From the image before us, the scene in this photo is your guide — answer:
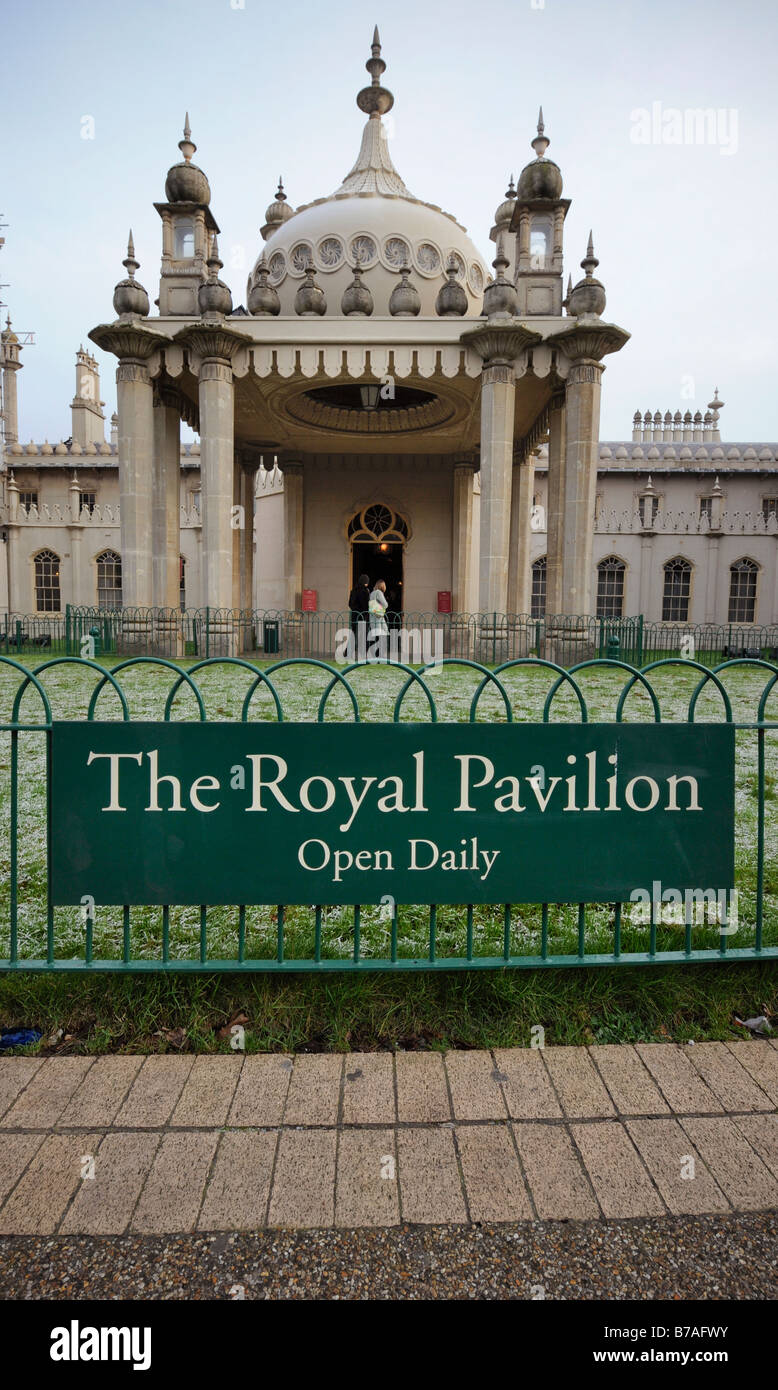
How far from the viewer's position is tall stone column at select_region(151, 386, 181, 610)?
1878cm

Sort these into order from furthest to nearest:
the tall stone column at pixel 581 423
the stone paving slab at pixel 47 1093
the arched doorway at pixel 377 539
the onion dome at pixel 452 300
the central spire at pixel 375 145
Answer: the arched doorway at pixel 377 539, the central spire at pixel 375 145, the onion dome at pixel 452 300, the tall stone column at pixel 581 423, the stone paving slab at pixel 47 1093

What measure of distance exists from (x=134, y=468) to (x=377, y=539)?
1014cm

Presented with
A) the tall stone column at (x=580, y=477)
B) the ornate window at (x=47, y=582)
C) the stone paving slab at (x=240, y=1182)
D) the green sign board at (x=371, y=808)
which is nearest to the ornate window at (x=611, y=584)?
the tall stone column at (x=580, y=477)

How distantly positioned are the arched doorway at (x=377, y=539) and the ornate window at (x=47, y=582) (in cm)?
1497

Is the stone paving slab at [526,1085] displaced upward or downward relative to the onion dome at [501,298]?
downward

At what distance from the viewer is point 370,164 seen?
75.6ft

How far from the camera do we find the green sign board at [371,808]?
268 cm

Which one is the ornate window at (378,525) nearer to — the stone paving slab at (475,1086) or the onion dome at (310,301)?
the onion dome at (310,301)

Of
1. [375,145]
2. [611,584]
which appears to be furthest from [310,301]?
[611,584]

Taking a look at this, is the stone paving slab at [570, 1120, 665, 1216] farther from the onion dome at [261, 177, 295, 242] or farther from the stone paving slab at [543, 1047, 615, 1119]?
the onion dome at [261, 177, 295, 242]

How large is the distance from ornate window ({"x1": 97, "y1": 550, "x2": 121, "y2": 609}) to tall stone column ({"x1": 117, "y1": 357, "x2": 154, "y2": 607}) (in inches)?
639

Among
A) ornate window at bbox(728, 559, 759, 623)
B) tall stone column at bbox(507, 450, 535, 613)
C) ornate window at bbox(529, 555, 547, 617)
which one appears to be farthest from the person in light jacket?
ornate window at bbox(728, 559, 759, 623)
